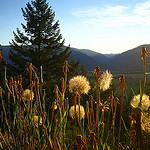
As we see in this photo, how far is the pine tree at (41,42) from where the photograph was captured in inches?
1164

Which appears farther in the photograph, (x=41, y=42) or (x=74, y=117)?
(x=41, y=42)

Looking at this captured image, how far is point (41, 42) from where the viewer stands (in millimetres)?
30969

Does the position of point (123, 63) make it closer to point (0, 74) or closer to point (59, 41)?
point (59, 41)

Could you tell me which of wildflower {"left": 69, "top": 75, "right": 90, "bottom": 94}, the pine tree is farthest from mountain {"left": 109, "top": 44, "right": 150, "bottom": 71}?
wildflower {"left": 69, "top": 75, "right": 90, "bottom": 94}

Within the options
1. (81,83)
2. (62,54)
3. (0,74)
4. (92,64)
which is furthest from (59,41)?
(92,64)

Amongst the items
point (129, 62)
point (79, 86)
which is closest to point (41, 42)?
point (79, 86)

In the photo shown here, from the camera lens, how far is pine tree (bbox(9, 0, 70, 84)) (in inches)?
1164

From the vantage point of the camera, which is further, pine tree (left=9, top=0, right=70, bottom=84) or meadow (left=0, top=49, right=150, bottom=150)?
pine tree (left=9, top=0, right=70, bottom=84)

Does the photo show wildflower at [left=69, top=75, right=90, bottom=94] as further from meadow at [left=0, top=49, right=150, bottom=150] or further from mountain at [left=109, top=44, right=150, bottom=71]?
mountain at [left=109, top=44, right=150, bottom=71]

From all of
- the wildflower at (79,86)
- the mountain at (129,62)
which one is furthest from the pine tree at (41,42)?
the mountain at (129,62)

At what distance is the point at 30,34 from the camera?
102 feet

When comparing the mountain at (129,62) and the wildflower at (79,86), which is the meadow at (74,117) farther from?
the mountain at (129,62)

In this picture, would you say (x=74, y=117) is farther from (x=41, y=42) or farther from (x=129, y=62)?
(x=129, y=62)

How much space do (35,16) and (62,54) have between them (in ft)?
28.2
